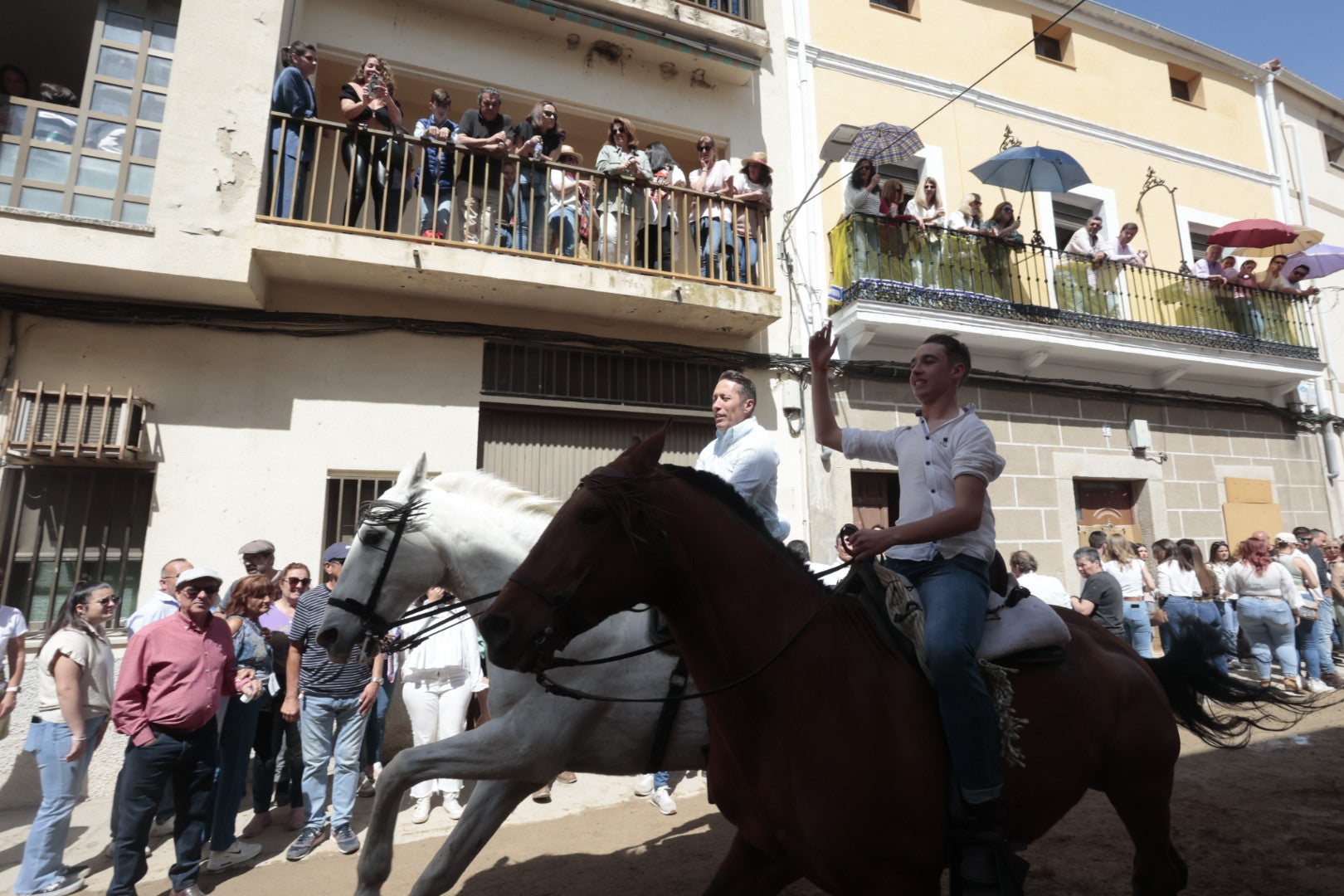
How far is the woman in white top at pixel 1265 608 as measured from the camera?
7.82 m

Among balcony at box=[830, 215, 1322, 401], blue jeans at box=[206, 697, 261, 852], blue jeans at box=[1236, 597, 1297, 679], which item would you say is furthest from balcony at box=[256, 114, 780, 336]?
blue jeans at box=[1236, 597, 1297, 679]

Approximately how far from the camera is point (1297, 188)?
12.8 m

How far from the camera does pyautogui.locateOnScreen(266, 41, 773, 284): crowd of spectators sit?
6.59 m

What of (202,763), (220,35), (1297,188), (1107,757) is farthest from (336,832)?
(1297,188)

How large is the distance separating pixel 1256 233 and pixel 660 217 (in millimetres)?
9647

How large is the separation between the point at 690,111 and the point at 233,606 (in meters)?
7.72

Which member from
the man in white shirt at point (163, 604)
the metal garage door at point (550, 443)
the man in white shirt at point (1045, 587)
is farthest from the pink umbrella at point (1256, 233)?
the man in white shirt at point (163, 604)

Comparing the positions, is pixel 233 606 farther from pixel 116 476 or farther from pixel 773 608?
pixel 773 608

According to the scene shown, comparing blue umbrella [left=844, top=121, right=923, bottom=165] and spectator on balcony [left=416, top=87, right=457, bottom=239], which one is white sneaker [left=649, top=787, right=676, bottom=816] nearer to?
spectator on balcony [left=416, top=87, right=457, bottom=239]

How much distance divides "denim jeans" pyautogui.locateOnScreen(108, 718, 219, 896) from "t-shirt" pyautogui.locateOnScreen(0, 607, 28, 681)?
2034 millimetres

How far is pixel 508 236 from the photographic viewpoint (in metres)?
7.43

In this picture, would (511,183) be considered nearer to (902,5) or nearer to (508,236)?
(508,236)

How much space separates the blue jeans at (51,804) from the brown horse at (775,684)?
12.8 feet

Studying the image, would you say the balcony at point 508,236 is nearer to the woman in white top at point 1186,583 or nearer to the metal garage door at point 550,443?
the metal garage door at point 550,443
